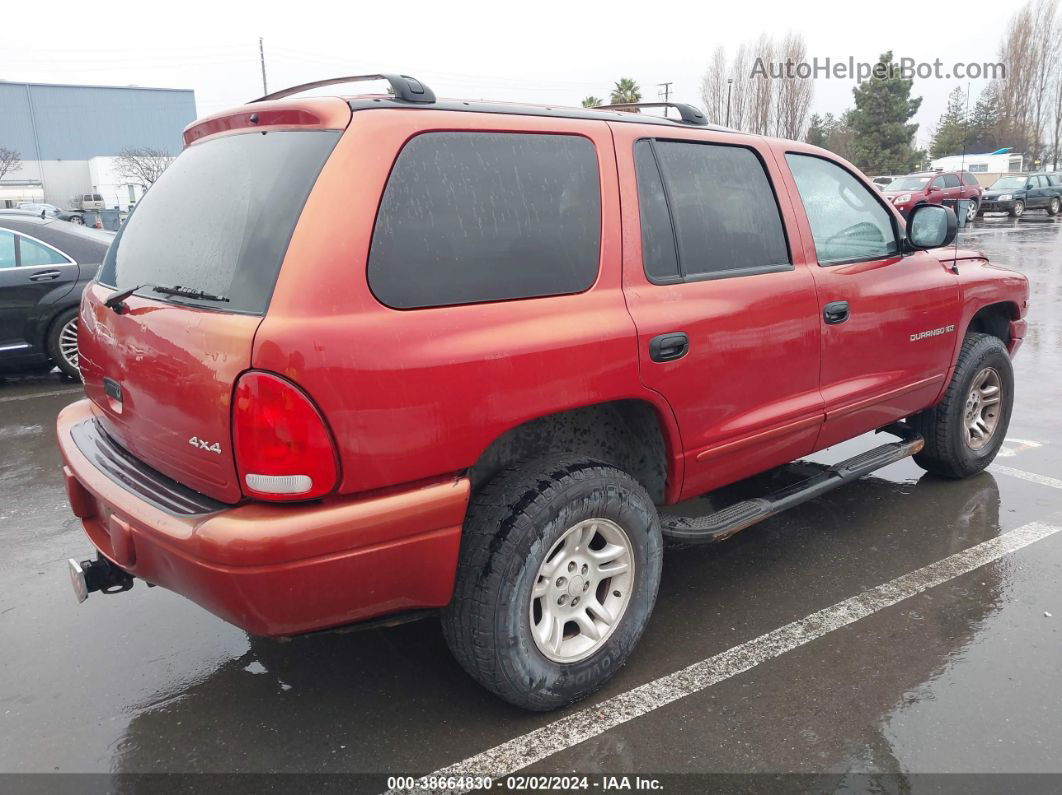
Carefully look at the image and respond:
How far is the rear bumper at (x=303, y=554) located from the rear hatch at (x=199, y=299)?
0.14 metres

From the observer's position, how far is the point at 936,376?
4039 millimetres

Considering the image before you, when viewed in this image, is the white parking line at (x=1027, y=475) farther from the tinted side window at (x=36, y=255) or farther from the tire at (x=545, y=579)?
the tinted side window at (x=36, y=255)

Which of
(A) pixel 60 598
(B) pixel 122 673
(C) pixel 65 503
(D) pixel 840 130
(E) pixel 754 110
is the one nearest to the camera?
(B) pixel 122 673

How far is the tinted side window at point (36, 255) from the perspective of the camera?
7.06 meters

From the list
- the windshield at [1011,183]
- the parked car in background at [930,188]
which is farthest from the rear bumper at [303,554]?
the windshield at [1011,183]

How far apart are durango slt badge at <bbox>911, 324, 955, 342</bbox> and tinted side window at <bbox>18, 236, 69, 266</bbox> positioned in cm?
694

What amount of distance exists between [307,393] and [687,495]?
62.6 inches

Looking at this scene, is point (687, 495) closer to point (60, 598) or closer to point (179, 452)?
point (179, 452)

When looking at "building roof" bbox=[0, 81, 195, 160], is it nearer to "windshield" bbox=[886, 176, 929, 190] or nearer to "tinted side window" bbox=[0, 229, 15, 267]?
"windshield" bbox=[886, 176, 929, 190]

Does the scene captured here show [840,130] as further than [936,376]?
Yes

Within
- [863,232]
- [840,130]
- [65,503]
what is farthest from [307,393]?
[840,130]

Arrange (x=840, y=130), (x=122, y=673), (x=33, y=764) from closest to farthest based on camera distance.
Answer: (x=33, y=764) → (x=122, y=673) → (x=840, y=130)

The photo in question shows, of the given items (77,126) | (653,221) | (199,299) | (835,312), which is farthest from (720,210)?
(77,126)

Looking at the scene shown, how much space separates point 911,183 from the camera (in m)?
24.9
